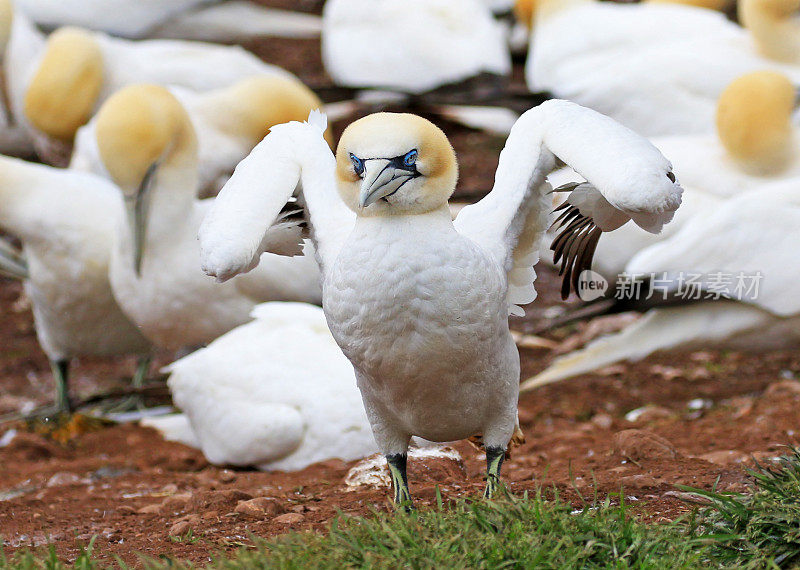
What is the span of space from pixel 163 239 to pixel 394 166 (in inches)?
130

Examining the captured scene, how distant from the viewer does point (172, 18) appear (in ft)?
37.6

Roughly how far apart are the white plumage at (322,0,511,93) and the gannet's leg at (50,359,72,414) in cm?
415

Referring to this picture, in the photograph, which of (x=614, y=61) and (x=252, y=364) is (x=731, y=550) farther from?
(x=614, y=61)

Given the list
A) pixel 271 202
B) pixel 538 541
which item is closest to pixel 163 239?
pixel 271 202

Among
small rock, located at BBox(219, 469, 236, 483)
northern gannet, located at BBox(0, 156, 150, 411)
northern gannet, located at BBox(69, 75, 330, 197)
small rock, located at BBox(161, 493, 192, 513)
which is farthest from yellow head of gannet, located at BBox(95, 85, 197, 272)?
small rock, located at BBox(161, 493, 192, 513)

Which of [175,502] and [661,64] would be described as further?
[661,64]

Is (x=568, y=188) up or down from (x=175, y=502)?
up

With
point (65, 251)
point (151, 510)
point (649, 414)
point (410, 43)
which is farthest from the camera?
point (410, 43)

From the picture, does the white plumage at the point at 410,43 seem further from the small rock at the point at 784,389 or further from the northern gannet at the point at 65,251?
the small rock at the point at 784,389

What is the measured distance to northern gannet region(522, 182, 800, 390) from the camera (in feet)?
20.9

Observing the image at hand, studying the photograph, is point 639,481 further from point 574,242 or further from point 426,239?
point 426,239

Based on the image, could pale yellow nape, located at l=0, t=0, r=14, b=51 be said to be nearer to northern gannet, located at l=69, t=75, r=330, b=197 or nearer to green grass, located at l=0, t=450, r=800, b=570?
northern gannet, located at l=69, t=75, r=330, b=197

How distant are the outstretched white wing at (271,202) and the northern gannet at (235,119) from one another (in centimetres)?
385

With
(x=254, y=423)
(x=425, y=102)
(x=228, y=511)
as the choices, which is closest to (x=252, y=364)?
(x=254, y=423)
